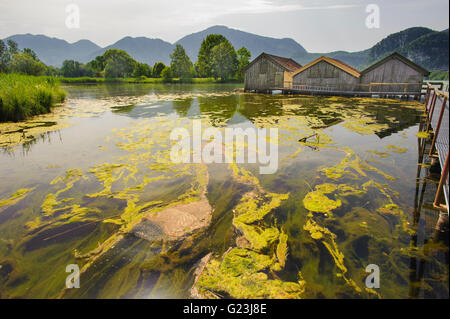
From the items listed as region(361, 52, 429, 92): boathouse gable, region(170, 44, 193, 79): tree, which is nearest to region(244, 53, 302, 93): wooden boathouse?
region(361, 52, 429, 92): boathouse gable

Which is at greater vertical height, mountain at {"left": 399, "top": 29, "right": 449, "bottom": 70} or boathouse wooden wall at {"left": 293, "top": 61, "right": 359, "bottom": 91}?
mountain at {"left": 399, "top": 29, "right": 449, "bottom": 70}

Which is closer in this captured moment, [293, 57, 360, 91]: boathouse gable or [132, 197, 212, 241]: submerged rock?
[132, 197, 212, 241]: submerged rock

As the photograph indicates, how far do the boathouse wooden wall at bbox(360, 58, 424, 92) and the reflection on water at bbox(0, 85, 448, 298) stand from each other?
19.5m

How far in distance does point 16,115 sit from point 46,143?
5626 mm

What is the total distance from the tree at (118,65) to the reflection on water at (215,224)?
229ft

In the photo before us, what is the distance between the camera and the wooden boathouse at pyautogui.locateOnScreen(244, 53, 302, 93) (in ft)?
95.5

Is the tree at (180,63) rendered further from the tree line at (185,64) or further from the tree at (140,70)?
the tree at (140,70)

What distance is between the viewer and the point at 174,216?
3.91 meters

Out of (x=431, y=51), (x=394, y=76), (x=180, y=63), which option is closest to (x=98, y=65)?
(x=180, y=63)

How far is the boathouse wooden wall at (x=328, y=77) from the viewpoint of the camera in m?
24.2

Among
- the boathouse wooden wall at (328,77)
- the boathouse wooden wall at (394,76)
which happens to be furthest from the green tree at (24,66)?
the boathouse wooden wall at (394,76)

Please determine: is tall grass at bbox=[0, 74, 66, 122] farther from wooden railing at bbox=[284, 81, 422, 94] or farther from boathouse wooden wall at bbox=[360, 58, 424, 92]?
boathouse wooden wall at bbox=[360, 58, 424, 92]
